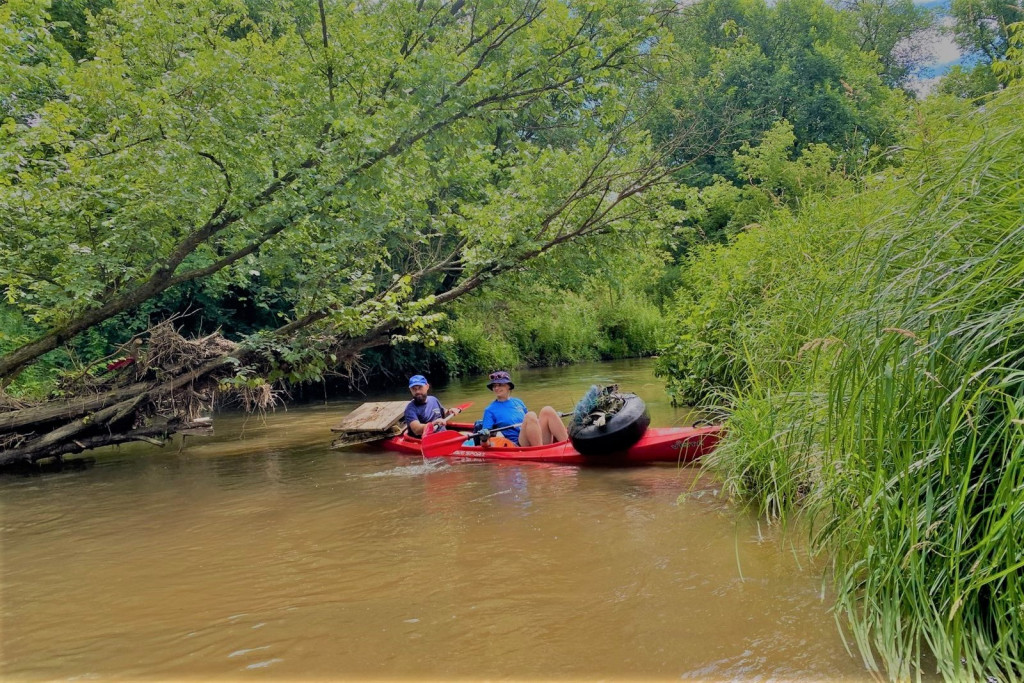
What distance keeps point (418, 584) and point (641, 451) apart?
358 cm

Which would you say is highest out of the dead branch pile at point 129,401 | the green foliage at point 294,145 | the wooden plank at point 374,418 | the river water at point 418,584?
the green foliage at point 294,145

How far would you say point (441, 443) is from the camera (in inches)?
363

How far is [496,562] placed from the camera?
Result: 4688 mm

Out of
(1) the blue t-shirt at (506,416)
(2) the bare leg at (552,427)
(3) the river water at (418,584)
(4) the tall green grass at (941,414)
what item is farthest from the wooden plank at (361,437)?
(4) the tall green grass at (941,414)

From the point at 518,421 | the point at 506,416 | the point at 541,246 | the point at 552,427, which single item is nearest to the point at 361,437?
the point at 506,416

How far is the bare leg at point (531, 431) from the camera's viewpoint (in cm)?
850

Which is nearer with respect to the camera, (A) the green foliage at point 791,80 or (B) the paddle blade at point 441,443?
(B) the paddle blade at point 441,443

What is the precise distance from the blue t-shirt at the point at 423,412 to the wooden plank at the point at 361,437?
596 millimetres

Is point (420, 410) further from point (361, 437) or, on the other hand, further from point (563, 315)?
point (563, 315)

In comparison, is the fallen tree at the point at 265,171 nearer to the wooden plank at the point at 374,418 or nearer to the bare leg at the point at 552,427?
the wooden plank at the point at 374,418

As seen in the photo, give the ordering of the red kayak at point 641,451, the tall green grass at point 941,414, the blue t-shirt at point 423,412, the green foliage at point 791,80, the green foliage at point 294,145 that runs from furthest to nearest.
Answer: the green foliage at point 791,80
the blue t-shirt at point 423,412
the green foliage at point 294,145
the red kayak at point 641,451
the tall green grass at point 941,414

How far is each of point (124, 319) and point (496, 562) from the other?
13.6 m

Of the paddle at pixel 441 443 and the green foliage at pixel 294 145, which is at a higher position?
the green foliage at pixel 294 145

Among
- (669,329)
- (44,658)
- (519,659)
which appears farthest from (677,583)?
(669,329)
